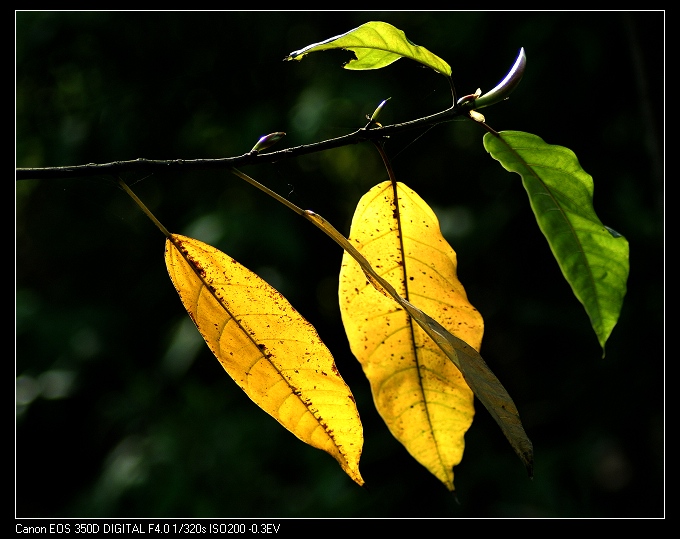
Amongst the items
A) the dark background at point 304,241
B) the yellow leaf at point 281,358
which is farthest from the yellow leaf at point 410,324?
the dark background at point 304,241

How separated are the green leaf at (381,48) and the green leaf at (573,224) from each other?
72 millimetres

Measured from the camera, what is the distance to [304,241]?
180 centimetres

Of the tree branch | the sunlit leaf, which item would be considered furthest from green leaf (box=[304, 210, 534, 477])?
the tree branch

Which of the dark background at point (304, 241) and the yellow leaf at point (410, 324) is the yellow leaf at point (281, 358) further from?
the dark background at point (304, 241)

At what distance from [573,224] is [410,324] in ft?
0.48

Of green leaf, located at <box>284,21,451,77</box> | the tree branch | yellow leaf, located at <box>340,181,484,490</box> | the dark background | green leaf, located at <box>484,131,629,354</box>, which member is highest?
green leaf, located at <box>284,21,451,77</box>

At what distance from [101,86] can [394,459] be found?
1340 mm

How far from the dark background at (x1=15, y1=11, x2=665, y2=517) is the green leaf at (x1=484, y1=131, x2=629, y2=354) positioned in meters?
1.07

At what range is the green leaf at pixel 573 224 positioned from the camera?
450 millimetres

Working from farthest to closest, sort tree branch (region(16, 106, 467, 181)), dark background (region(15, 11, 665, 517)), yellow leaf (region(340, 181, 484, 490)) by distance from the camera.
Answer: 1. dark background (region(15, 11, 665, 517))
2. yellow leaf (region(340, 181, 484, 490))
3. tree branch (region(16, 106, 467, 181))

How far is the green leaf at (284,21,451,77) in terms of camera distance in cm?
47

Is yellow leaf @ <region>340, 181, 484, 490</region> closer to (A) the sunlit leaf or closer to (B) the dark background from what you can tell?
(A) the sunlit leaf

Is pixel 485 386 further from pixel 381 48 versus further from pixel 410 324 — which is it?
pixel 381 48

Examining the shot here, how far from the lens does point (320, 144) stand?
0.41 meters
